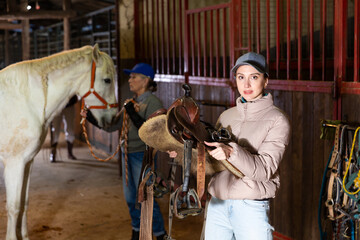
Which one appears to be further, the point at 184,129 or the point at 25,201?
the point at 25,201

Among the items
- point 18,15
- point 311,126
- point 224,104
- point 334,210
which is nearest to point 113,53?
point 18,15

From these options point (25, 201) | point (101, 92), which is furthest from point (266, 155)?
point (25, 201)

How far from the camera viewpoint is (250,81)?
167cm

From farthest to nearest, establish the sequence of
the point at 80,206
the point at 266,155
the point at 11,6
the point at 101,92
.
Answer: the point at 11,6
the point at 80,206
the point at 101,92
the point at 266,155

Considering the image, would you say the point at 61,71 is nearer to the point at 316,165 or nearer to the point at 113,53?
the point at 316,165

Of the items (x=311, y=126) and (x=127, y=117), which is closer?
(x=311, y=126)

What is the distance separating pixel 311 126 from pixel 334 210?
614 millimetres

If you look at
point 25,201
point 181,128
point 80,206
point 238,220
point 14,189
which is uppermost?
point 181,128

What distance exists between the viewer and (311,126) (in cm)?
267

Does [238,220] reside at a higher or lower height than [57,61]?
lower

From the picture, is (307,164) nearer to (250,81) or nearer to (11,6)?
(250,81)

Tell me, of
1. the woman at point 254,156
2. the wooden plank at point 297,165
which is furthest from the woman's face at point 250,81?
the wooden plank at point 297,165

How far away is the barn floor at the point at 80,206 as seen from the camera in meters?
3.43

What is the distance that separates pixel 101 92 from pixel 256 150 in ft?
6.02
